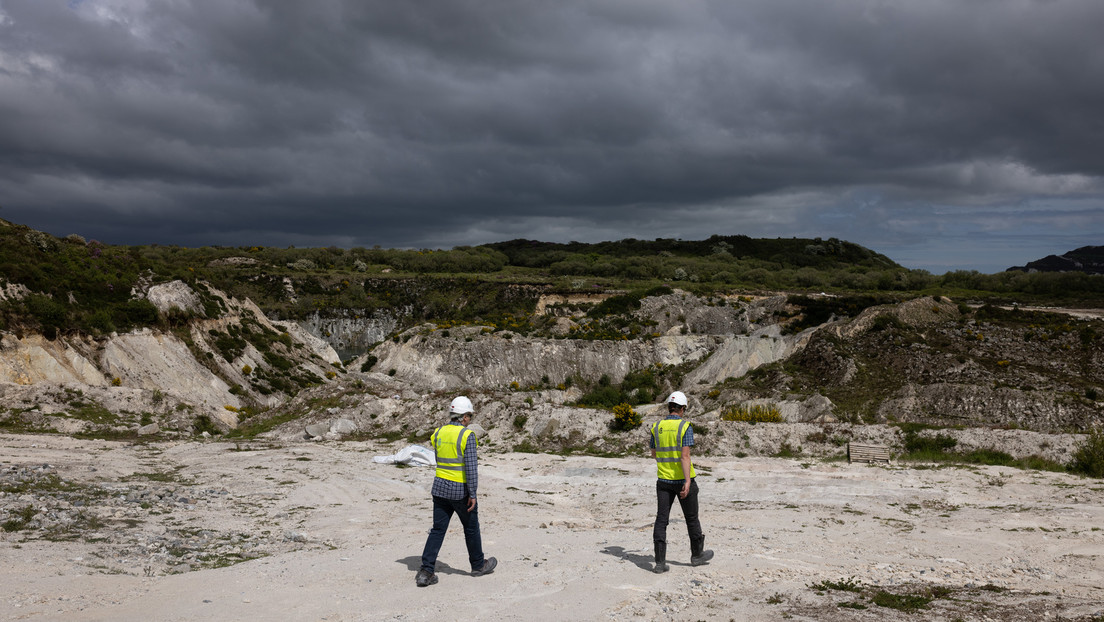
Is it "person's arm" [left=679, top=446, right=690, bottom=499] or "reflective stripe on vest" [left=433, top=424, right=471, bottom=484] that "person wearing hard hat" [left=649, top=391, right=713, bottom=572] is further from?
"reflective stripe on vest" [left=433, top=424, right=471, bottom=484]

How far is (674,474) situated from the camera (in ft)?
27.2

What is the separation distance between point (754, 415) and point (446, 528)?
16605mm

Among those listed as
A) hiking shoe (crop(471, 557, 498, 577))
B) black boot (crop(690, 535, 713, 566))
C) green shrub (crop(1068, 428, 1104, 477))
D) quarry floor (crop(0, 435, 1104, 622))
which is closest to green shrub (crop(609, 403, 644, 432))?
quarry floor (crop(0, 435, 1104, 622))

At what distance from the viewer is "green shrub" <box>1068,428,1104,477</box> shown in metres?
15.8

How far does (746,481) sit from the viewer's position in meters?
15.8

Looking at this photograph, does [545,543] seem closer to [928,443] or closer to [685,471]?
[685,471]

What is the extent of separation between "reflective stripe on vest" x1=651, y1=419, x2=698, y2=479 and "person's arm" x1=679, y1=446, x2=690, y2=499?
45 mm

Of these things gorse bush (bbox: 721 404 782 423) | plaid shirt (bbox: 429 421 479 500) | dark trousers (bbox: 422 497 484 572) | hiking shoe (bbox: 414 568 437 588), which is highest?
plaid shirt (bbox: 429 421 479 500)

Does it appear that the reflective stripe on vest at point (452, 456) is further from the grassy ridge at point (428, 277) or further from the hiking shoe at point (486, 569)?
the grassy ridge at point (428, 277)

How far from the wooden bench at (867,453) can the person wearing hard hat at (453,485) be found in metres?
14.8

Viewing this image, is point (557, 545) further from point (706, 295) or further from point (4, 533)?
point (706, 295)

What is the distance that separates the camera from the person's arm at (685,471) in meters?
8.13

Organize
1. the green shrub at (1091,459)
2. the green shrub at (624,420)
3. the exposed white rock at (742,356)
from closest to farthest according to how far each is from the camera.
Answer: the green shrub at (1091,459), the green shrub at (624,420), the exposed white rock at (742,356)

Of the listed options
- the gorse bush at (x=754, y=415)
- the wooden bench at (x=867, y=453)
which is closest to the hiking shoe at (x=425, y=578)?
the wooden bench at (x=867, y=453)
